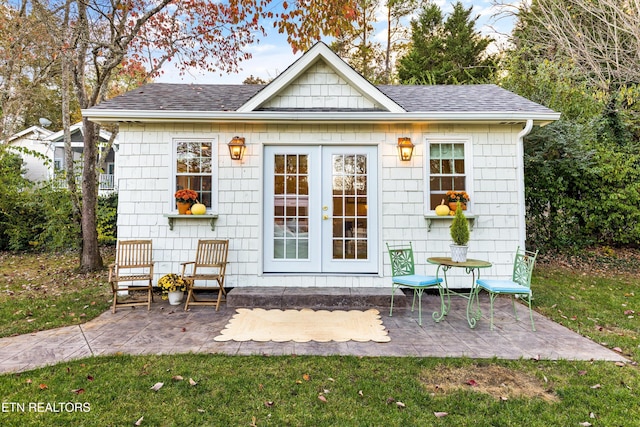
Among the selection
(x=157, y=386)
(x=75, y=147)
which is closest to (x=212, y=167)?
(x=157, y=386)

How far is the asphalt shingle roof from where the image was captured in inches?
221

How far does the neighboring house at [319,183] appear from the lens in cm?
559

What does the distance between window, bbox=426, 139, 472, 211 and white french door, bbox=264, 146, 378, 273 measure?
963mm

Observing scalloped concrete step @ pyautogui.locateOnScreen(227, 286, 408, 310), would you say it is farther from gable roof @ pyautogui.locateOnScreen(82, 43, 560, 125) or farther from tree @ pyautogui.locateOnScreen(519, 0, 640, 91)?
tree @ pyautogui.locateOnScreen(519, 0, 640, 91)

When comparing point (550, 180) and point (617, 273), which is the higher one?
point (550, 180)

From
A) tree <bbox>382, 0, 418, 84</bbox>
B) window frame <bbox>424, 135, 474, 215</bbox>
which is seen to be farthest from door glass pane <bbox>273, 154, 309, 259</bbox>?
tree <bbox>382, 0, 418, 84</bbox>

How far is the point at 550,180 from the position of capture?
800cm

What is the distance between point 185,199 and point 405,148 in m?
3.71

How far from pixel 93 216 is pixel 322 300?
18.0ft

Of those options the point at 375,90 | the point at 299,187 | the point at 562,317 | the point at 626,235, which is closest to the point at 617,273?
the point at 626,235

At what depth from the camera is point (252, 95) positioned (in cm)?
665

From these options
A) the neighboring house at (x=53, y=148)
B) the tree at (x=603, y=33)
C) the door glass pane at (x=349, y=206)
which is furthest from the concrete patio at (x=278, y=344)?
the neighboring house at (x=53, y=148)

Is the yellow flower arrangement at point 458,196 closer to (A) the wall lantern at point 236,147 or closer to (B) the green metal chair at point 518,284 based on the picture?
(B) the green metal chair at point 518,284

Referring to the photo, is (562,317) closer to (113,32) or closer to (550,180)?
(550,180)
